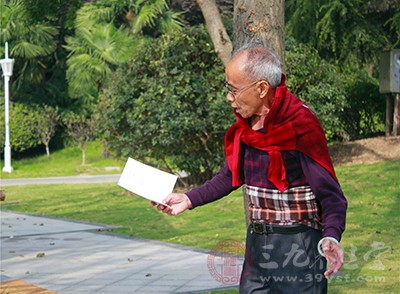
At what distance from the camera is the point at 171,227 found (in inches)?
500

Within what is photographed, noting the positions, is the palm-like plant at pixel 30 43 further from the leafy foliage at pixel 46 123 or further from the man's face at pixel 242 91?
the man's face at pixel 242 91

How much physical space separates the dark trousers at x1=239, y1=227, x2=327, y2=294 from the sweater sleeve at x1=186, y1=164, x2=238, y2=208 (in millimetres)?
425

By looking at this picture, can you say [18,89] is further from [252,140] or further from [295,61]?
[252,140]

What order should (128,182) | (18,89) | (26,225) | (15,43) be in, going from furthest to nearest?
(18,89), (15,43), (26,225), (128,182)

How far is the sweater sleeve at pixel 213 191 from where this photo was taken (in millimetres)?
4293

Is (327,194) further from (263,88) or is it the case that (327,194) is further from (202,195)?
(202,195)

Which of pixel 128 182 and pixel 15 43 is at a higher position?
pixel 15 43

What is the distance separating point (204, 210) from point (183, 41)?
401 centimetres

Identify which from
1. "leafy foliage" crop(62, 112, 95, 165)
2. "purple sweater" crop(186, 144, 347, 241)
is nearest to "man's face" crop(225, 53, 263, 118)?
"purple sweater" crop(186, 144, 347, 241)

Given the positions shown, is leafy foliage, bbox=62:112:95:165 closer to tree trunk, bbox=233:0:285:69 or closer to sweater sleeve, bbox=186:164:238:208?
tree trunk, bbox=233:0:285:69

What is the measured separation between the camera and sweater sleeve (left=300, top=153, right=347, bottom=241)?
3771mm

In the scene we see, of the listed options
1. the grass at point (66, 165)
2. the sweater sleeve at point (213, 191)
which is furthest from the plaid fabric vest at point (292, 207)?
the grass at point (66, 165)

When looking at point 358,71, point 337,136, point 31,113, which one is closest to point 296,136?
point 337,136

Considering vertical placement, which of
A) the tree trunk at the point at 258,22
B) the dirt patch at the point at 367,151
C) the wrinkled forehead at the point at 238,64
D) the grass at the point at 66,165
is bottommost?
the grass at the point at 66,165
